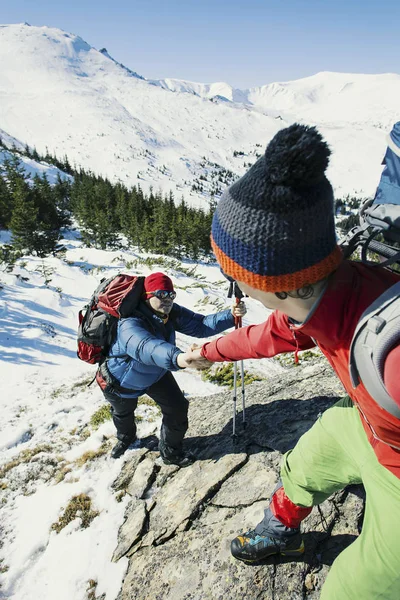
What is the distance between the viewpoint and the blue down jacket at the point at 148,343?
3.47 meters

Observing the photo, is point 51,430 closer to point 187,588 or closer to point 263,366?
Result: point 187,588

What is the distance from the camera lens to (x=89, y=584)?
140 inches

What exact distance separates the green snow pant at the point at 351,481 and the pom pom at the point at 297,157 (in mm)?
1644

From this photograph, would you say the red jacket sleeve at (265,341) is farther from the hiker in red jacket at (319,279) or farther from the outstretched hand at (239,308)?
the outstretched hand at (239,308)

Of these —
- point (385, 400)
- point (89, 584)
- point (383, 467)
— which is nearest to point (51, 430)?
point (89, 584)

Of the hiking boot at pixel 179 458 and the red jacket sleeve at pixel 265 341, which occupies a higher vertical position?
the red jacket sleeve at pixel 265 341

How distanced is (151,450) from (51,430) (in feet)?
7.95

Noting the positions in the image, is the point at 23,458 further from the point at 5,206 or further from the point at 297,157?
the point at 5,206

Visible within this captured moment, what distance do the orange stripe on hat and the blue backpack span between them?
0.22 m

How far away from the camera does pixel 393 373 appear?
4.31 feet

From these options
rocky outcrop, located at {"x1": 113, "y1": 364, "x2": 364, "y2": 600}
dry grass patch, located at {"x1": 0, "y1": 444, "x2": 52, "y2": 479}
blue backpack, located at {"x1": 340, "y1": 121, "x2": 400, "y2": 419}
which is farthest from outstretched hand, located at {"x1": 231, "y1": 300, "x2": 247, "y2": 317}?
dry grass patch, located at {"x1": 0, "y1": 444, "x2": 52, "y2": 479}

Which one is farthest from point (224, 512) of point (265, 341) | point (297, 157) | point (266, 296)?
point (297, 157)

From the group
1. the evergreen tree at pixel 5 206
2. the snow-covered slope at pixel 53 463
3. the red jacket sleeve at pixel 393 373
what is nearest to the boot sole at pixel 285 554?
the snow-covered slope at pixel 53 463

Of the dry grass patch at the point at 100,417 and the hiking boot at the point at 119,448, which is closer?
the hiking boot at the point at 119,448
